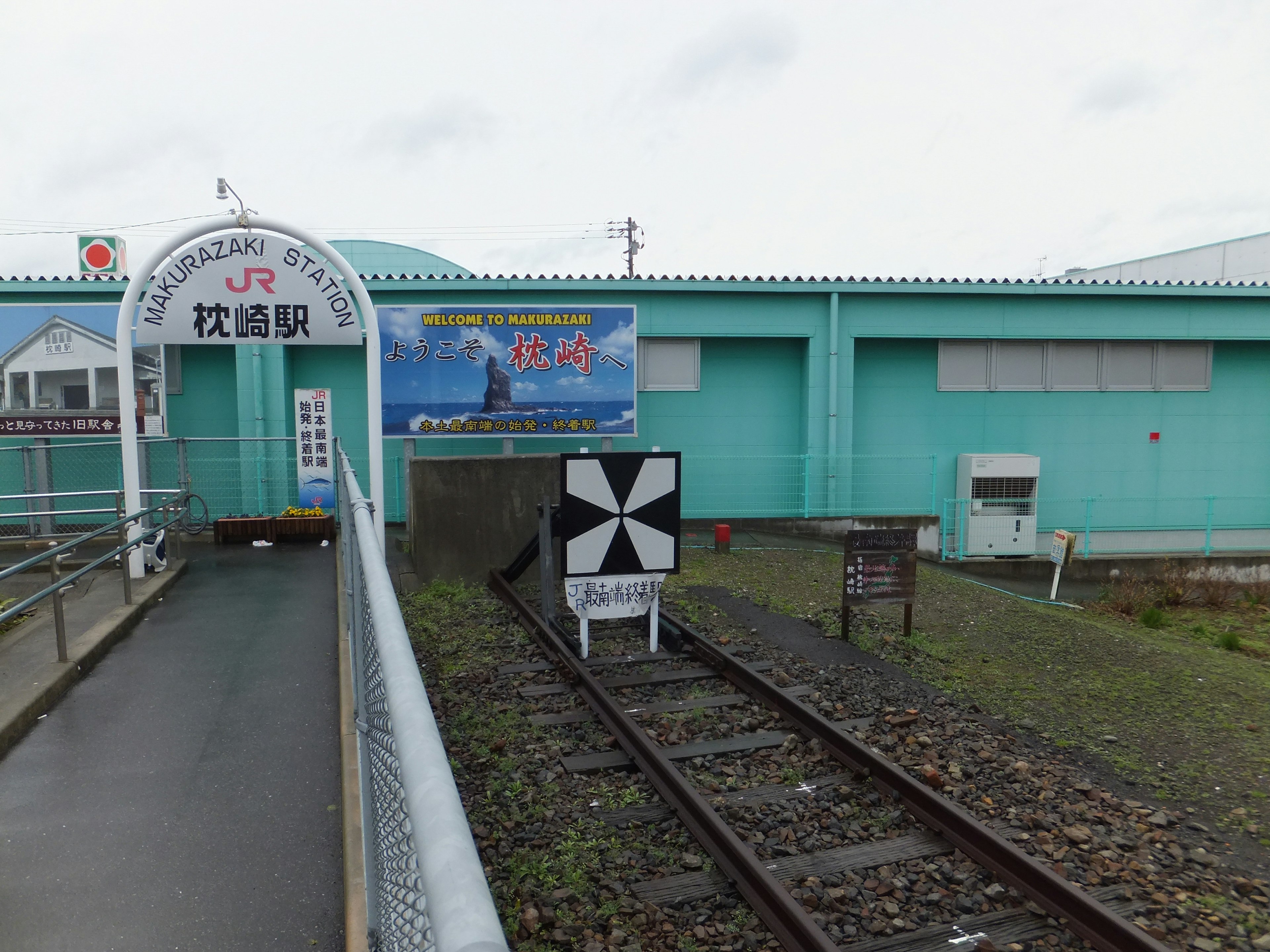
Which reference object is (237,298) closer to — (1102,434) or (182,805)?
(182,805)

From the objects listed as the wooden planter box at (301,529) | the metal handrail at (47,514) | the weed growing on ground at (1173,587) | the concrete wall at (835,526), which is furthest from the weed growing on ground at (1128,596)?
the metal handrail at (47,514)

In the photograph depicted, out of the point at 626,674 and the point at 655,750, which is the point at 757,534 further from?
the point at 655,750

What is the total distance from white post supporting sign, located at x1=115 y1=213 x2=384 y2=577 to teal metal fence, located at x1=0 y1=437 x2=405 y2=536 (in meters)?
3.36

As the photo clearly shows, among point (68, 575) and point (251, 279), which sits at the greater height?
point (251, 279)

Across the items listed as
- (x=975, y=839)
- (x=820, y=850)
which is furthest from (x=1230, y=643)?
(x=820, y=850)

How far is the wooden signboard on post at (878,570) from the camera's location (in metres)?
Answer: 8.70

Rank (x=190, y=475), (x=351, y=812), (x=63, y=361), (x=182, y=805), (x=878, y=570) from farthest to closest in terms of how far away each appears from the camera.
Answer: (x=190, y=475), (x=63, y=361), (x=878, y=570), (x=182, y=805), (x=351, y=812)

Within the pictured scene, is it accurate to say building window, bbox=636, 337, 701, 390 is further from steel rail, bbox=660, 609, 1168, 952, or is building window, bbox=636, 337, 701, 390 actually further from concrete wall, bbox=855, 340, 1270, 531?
steel rail, bbox=660, 609, 1168, 952

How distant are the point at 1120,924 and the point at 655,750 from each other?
272cm

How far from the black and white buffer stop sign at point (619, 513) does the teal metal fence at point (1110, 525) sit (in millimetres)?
9404

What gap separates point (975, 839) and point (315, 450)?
1209 cm

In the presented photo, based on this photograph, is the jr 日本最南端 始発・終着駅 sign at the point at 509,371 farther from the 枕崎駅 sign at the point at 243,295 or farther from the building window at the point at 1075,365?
the building window at the point at 1075,365

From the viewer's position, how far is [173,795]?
4391 millimetres

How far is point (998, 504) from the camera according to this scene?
16641 millimetres
